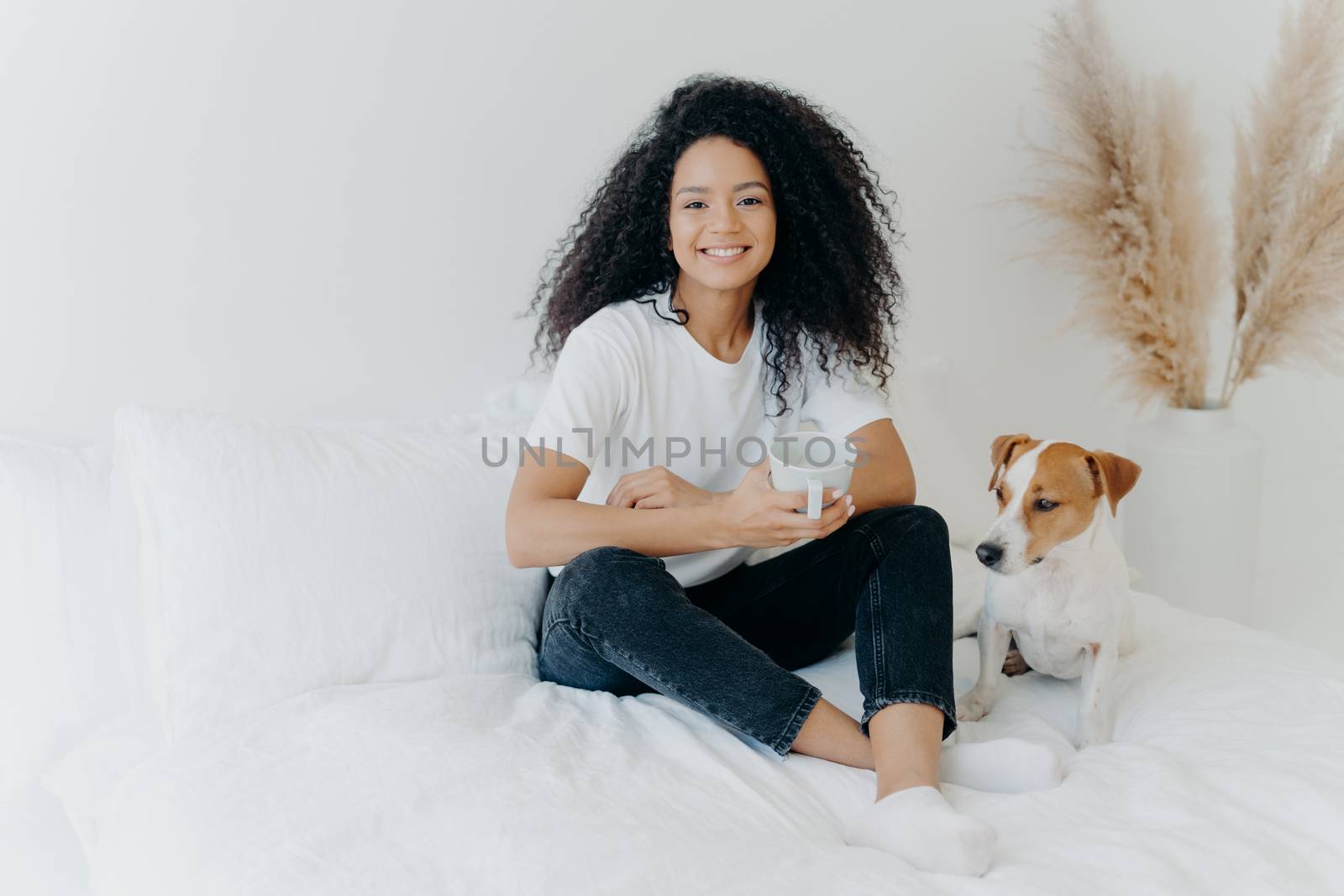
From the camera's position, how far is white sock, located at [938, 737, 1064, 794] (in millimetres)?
1287

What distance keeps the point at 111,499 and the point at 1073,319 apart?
1942mm

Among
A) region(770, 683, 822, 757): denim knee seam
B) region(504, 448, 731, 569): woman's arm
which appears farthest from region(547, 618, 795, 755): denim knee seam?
region(504, 448, 731, 569): woman's arm

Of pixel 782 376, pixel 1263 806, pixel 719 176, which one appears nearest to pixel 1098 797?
pixel 1263 806

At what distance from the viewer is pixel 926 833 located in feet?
3.62

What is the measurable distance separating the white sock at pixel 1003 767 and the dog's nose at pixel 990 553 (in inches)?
9.3

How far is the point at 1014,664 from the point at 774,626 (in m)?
0.40

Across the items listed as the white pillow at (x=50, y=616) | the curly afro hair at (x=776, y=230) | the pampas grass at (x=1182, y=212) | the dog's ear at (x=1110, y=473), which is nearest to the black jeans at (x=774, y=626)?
the dog's ear at (x=1110, y=473)

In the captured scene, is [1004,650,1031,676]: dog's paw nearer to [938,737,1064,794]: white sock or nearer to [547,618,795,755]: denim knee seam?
[938,737,1064,794]: white sock

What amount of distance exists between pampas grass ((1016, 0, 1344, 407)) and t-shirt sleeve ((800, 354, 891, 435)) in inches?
36.2

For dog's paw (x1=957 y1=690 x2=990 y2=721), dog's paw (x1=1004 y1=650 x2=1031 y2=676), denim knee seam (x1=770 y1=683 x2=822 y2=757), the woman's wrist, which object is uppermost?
the woman's wrist

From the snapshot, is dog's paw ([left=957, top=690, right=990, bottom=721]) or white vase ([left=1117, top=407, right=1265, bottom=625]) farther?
white vase ([left=1117, top=407, right=1265, bottom=625])

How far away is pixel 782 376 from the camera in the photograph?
173cm

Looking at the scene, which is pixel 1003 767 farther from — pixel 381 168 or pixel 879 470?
pixel 381 168

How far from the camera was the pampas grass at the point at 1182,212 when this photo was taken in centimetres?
219
